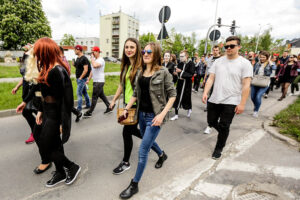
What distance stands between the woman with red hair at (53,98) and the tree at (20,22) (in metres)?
32.2

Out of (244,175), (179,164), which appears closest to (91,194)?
(179,164)

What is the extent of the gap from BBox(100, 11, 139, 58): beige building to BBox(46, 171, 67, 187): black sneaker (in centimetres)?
6069

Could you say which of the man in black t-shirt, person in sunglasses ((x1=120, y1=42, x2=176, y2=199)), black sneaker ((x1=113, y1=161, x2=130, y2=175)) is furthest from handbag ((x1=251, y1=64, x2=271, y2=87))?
the man in black t-shirt

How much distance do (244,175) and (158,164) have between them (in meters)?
1.30

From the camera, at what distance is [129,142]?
8.45 feet

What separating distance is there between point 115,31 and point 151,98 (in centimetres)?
6578

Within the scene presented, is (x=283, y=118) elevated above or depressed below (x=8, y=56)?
below

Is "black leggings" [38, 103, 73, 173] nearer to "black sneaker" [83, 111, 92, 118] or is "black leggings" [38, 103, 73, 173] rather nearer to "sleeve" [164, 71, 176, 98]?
"sleeve" [164, 71, 176, 98]

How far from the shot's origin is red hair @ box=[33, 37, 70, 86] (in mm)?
2021

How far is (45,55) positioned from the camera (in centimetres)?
204

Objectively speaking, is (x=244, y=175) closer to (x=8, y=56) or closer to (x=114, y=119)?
(x=114, y=119)

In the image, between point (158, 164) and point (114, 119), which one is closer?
point (158, 164)

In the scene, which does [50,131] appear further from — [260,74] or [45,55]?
[260,74]

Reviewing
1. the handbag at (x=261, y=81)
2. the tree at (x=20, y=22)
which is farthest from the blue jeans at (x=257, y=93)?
the tree at (x=20, y=22)
